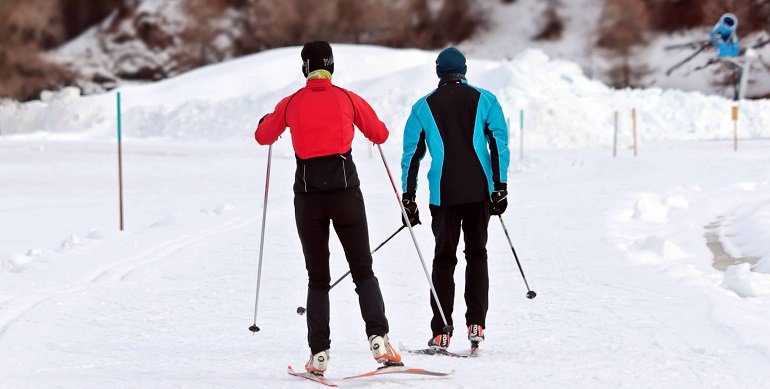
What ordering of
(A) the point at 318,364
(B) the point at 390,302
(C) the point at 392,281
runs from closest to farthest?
(A) the point at 318,364, (B) the point at 390,302, (C) the point at 392,281

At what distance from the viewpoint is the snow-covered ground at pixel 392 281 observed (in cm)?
535

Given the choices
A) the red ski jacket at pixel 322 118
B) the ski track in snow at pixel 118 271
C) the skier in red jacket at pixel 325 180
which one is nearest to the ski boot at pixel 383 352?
the skier in red jacket at pixel 325 180

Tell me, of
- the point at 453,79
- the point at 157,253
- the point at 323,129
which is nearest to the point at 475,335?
the point at 453,79

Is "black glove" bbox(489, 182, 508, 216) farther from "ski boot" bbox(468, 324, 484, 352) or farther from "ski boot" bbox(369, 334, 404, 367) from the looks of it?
"ski boot" bbox(369, 334, 404, 367)

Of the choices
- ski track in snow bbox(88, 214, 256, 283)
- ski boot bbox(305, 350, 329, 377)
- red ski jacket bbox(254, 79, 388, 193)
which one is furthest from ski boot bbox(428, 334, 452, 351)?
ski track in snow bbox(88, 214, 256, 283)

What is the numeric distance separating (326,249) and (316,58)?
2.81 ft

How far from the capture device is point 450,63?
5.52 metres

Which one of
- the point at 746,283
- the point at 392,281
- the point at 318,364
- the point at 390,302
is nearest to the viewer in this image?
the point at 318,364

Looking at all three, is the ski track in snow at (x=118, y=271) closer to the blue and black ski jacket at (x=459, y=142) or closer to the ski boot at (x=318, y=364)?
the ski boot at (x=318, y=364)

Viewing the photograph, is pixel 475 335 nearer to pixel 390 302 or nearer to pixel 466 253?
pixel 466 253

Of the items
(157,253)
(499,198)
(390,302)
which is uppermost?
(499,198)

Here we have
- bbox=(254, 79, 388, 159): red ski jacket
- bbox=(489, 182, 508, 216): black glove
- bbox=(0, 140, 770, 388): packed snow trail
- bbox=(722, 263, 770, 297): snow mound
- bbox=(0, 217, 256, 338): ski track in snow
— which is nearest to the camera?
bbox=(254, 79, 388, 159): red ski jacket

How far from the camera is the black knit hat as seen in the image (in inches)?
192

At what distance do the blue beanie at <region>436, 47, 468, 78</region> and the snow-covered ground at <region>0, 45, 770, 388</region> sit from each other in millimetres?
1421
